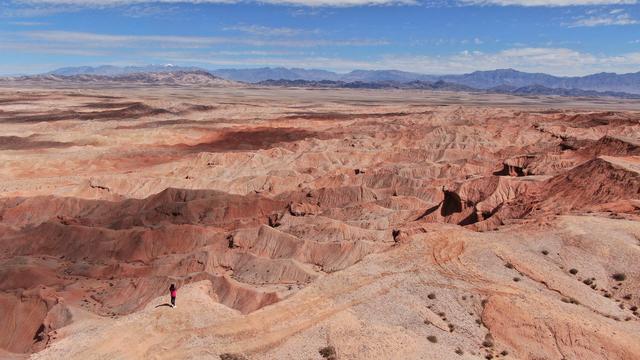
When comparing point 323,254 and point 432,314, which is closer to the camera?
point 432,314

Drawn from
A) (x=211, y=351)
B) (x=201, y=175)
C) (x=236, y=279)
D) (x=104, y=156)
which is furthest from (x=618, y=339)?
(x=104, y=156)

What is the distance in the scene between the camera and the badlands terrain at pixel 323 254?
2067 centimetres

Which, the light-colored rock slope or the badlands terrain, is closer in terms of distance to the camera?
the light-colored rock slope

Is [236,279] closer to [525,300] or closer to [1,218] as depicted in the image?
[525,300]

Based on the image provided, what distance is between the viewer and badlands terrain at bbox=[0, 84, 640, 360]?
814 inches

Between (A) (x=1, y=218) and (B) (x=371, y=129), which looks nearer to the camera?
(A) (x=1, y=218)

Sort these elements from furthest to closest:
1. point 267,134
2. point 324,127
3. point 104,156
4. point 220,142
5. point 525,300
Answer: point 324,127 → point 267,134 → point 220,142 → point 104,156 → point 525,300

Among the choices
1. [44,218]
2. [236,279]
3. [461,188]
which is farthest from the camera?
[44,218]

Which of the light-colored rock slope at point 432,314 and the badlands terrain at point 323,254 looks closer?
the light-colored rock slope at point 432,314

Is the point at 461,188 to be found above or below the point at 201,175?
above

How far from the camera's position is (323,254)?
126ft

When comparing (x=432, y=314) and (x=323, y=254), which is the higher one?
(x=432, y=314)

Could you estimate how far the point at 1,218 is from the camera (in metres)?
53.5

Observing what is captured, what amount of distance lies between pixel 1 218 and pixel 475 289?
4667cm
